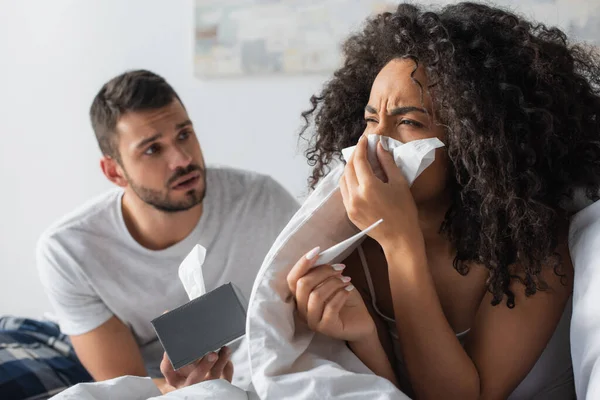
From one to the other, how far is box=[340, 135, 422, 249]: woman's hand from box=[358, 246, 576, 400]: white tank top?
0.26 m

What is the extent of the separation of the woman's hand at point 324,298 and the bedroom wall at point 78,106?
1268 millimetres

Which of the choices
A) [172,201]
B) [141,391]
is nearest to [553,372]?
[141,391]

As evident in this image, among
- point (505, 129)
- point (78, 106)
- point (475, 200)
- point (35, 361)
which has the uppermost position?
point (505, 129)

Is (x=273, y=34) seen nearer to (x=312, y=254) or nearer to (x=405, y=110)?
(x=405, y=110)

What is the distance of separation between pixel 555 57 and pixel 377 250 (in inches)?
18.2

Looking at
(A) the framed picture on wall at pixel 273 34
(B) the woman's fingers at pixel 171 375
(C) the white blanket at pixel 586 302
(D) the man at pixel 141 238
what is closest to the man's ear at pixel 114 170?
(D) the man at pixel 141 238

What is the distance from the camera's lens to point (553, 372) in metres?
1.18

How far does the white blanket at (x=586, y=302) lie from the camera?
1004mm

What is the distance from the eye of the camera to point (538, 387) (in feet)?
3.87

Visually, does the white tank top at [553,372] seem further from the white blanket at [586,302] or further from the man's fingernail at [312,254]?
Result: the man's fingernail at [312,254]

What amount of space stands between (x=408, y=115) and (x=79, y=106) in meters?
1.88

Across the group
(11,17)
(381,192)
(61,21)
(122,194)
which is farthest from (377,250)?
(11,17)

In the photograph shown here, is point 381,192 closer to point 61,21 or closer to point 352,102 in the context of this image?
point 352,102

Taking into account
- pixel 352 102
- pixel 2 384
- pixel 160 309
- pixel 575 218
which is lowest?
pixel 2 384
